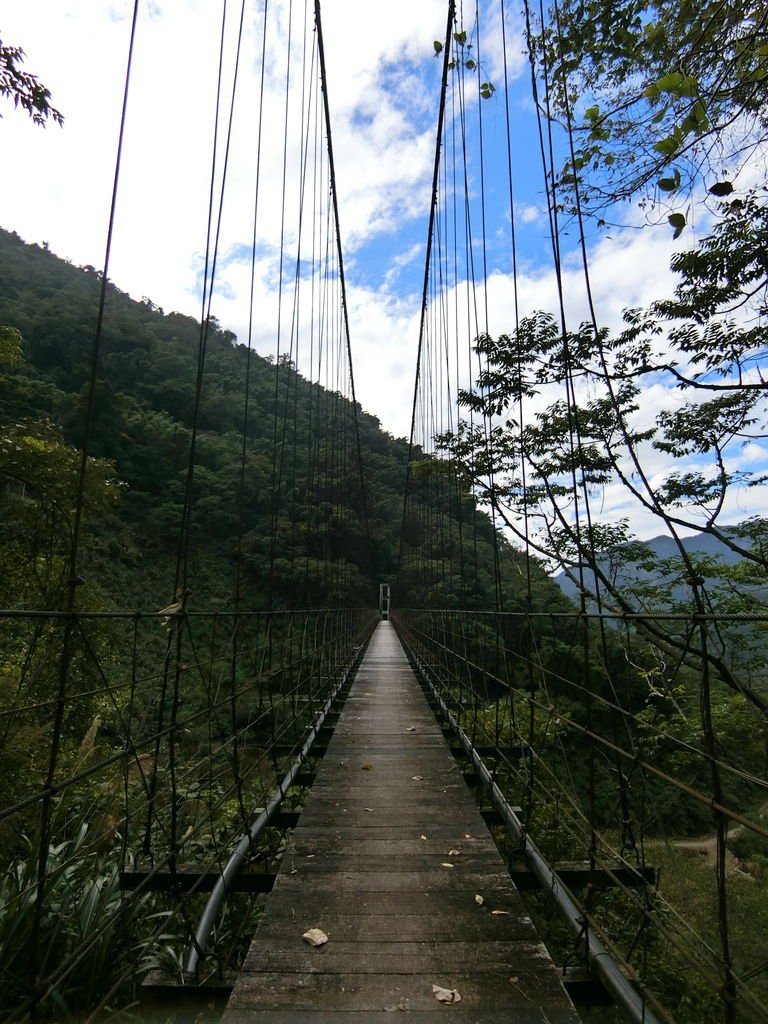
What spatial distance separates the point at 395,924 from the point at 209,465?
793 inches

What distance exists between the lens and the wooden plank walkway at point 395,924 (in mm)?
1133

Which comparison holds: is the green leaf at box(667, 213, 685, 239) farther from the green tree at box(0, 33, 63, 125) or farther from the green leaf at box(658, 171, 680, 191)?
the green tree at box(0, 33, 63, 125)

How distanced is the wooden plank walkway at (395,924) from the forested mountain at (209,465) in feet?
23.4

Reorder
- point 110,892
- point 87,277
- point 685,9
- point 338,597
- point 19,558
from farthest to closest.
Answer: point 87,277 < point 338,597 < point 19,558 < point 110,892 < point 685,9

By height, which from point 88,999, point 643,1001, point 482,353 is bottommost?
point 88,999


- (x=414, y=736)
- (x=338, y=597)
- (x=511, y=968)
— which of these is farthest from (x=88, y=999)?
(x=338, y=597)

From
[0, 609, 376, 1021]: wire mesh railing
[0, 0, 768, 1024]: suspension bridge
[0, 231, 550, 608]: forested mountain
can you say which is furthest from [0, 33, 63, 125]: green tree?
[0, 231, 550, 608]: forested mountain

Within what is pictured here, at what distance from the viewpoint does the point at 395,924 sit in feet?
4.63

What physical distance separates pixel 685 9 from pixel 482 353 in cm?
386

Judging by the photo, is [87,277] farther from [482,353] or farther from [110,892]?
[110,892]

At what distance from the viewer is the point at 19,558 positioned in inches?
179

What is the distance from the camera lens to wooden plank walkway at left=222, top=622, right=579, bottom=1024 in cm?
113

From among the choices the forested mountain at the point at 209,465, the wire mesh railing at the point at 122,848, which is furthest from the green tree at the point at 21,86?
the forested mountain at the point at 209,465

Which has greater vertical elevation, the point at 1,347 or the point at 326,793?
the point at 1,347
